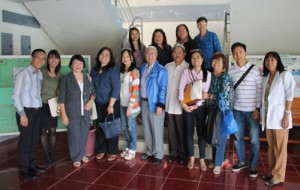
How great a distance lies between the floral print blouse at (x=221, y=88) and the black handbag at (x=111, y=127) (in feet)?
3.87

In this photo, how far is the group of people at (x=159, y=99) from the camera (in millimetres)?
2973

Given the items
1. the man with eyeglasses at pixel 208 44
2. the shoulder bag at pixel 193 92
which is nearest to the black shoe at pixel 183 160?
the shoulder bag at pixel 193 92

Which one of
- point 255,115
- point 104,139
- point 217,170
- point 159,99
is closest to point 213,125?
point 255,115

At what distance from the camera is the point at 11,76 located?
3.74m

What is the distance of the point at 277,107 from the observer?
2826 millimetres

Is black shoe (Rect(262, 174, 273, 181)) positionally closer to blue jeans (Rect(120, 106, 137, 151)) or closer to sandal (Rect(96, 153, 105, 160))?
blue jeans (Rect(120, 106, 137, 151))

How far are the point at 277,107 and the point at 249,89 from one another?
Answer: 0.34 meters

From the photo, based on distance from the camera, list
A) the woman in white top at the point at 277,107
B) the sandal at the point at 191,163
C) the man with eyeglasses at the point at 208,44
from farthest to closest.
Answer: the man with eyeglasses at the point at 208,44 → the sandal at the point at 191,163 → the woman in white top at the point at 277,107

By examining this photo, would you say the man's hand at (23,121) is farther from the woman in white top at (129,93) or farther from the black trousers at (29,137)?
the woman in white top at (129,93)

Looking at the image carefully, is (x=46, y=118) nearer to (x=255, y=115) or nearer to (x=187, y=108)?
(x=187, y=108)

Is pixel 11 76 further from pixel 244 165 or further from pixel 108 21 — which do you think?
pixel 244 165

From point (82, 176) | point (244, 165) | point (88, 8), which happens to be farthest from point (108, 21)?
point (244, 165)

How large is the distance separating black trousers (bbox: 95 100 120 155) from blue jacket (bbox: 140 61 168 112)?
1.59 ft

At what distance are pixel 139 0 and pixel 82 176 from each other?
4.90m
